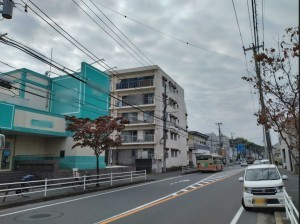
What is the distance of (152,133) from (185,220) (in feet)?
107

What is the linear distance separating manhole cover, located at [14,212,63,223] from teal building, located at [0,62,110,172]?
31.4 ft

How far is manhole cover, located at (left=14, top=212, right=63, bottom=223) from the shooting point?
30.7ft

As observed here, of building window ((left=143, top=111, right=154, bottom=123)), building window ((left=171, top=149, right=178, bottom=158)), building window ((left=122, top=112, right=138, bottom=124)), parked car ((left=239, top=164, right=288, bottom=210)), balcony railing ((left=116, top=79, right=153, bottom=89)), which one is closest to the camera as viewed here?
parked car ((left=239, top=164, right=288, bottom=210))

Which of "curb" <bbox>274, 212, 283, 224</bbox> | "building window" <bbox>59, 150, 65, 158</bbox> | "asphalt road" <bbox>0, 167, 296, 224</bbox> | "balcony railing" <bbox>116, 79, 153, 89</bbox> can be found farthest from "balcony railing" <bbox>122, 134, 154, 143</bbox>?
"curb" <bbox>274, 212, 283, 224</bbox>

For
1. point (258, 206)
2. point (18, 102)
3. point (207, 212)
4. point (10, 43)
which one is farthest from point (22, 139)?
point (258, 206)

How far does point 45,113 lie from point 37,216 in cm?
1279

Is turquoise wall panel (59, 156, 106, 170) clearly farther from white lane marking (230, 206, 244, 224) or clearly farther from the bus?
the bus

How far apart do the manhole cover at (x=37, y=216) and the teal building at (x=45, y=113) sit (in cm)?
958

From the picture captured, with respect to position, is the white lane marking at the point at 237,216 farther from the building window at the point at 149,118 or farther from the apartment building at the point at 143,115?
the building window at the point at 149,118

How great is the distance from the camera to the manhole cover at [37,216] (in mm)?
9369

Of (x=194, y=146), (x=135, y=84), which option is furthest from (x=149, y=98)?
(x=194, y=146)

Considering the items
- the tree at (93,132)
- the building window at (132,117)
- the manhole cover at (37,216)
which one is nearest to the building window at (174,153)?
the building window at (132,117)

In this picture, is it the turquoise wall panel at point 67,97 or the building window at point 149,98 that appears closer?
the turquoise wall panel at point 67,97

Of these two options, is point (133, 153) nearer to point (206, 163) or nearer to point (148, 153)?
point (148, 153)
